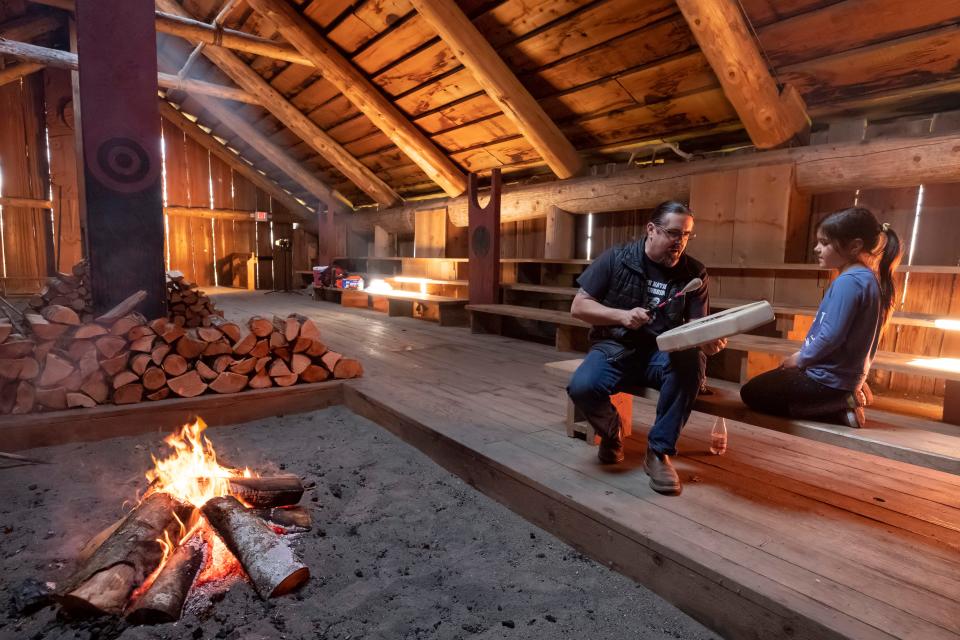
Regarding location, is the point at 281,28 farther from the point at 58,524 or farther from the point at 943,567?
the point at 943,567

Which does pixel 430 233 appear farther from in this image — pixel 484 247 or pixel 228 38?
pixel 228 38

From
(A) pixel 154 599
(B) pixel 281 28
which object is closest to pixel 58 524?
(A) pixel 154 599

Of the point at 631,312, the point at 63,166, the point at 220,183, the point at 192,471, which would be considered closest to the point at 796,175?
the point at 631,312

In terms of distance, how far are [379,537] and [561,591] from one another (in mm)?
720

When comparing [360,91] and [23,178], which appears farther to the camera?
[23,178]

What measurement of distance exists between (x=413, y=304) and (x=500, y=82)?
3.41 m

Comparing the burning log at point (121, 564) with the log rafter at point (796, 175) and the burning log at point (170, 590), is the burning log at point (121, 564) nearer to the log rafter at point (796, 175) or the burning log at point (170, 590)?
the burning log at point (170, 590)

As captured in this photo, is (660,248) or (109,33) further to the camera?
(109,33)

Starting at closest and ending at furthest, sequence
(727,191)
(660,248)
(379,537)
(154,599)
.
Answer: (154,599)
(379,537)
(660,248)
(727,191)

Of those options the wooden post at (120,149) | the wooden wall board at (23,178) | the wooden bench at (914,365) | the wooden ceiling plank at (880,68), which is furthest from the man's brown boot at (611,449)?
the wooden wall board at (23,178)

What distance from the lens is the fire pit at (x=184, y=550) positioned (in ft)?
5.06

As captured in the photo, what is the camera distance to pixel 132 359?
3150 millimetres

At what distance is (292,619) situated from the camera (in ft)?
5.19

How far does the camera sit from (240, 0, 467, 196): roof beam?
19.5 feet
